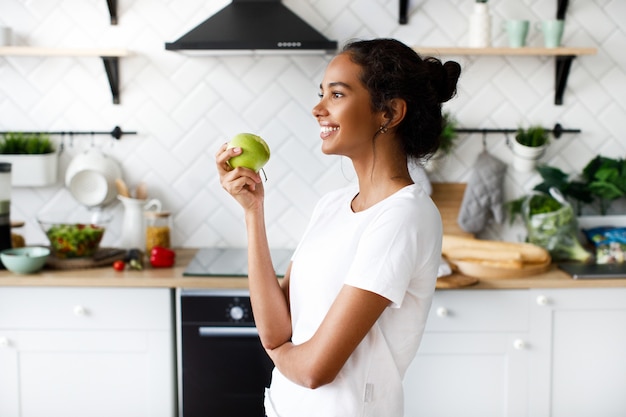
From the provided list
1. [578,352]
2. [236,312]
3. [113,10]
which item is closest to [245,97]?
[113,10]

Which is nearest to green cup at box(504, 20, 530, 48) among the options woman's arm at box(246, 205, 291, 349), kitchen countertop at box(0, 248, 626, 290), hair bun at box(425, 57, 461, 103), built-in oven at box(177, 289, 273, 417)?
kitchen countertop at box(0, 248, 626, 290)

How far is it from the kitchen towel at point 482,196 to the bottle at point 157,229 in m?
1.19

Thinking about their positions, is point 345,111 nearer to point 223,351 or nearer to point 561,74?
point 223,351

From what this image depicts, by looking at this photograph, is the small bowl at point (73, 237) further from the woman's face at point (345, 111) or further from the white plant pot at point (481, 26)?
the woman's face at point (345, 111)

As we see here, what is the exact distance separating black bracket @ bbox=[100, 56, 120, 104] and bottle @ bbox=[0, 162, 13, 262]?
0.52 m

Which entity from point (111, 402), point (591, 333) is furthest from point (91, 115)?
point (591, 333)

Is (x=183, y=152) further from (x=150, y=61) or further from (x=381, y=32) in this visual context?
(x=381, y=32)

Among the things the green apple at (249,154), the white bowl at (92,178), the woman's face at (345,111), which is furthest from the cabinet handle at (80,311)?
the woman's face at (345,111)

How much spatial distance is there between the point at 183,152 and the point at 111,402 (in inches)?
41.8

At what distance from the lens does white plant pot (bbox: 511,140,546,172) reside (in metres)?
3.23

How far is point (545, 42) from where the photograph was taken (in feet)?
10.5

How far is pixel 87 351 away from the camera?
9.23ft

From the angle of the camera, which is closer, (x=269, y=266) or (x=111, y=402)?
(x=269, y=266)

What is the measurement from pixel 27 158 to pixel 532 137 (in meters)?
2.06
